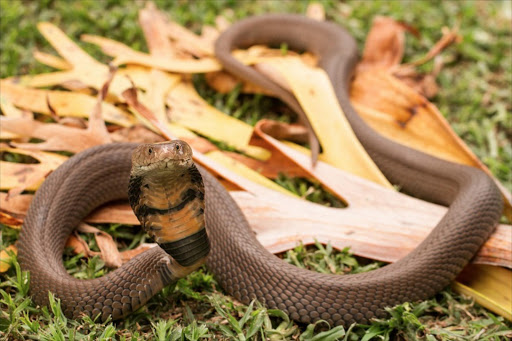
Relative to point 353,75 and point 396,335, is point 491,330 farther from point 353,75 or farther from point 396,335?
point 353,75

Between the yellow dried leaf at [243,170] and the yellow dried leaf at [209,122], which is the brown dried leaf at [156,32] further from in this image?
the yellow dried leaf at [243,170]

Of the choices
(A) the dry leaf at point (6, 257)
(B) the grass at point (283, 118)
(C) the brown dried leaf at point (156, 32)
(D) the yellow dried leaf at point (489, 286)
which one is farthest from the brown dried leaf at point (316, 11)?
(A) the dry leaf at point (6, 257)

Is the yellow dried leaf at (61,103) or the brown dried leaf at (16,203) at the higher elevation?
the yellow dried leaf at (61,103)

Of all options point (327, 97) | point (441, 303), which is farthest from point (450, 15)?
point (441, 303)

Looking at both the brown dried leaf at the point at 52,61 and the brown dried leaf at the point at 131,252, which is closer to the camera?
the brown dried leaf at the point at 131,252

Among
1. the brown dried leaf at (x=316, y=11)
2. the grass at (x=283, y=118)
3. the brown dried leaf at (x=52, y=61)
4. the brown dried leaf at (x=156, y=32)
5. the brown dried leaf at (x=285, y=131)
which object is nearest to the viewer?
the grass at (x=283, y=118)

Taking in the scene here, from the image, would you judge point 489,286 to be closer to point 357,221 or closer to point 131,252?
point 357,221

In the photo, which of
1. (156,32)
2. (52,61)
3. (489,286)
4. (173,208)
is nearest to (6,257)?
(173,208)
